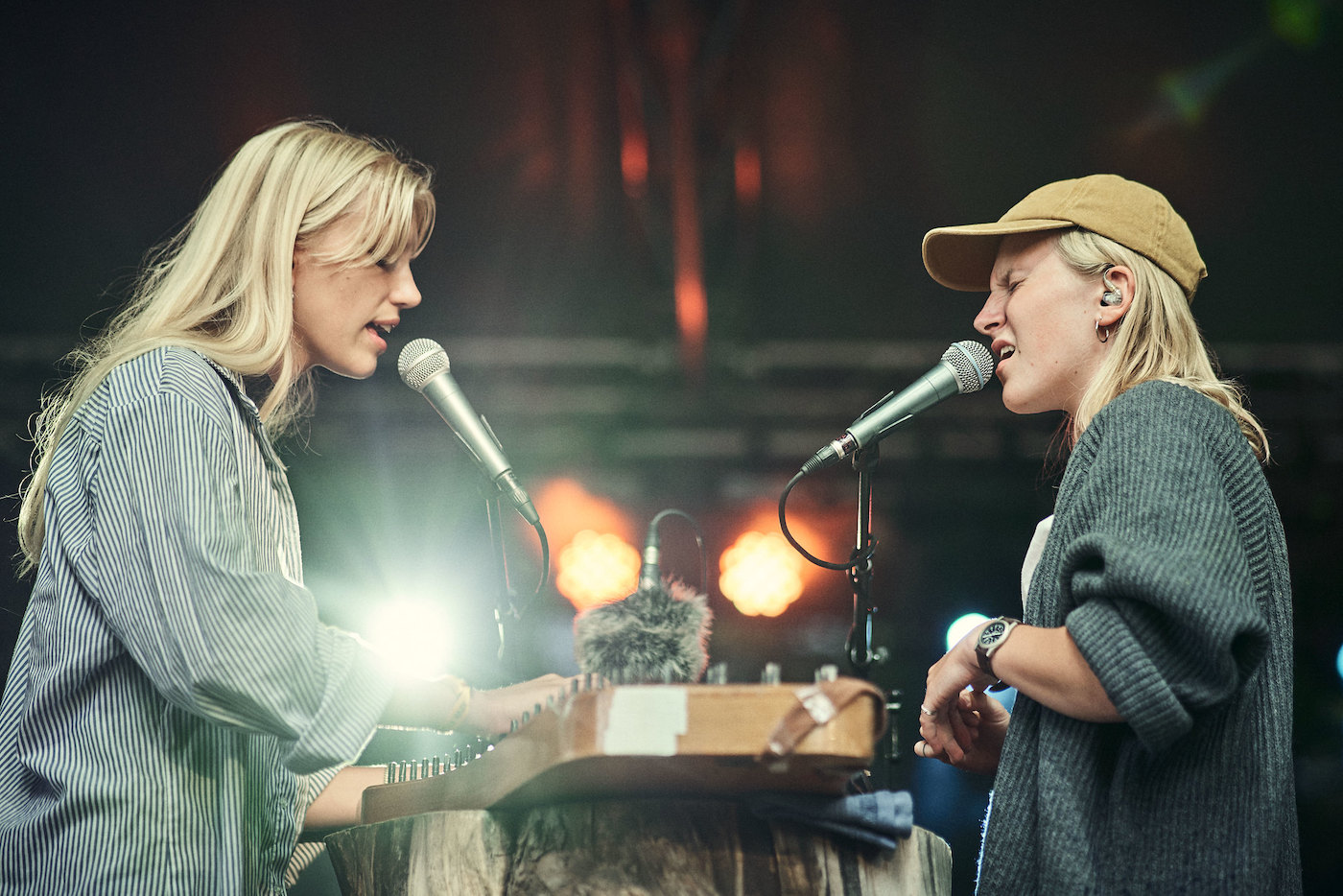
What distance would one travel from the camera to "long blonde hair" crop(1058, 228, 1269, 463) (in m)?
1.79

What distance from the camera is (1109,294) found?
6.17 ft

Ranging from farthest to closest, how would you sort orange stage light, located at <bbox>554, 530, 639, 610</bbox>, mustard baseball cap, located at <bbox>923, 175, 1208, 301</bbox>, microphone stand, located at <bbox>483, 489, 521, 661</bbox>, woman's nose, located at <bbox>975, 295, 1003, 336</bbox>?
orange stage light, located at <bbox>554, 530, 639, 610</bbox> < microphone stand, located at <bbox>483, 489, 521, 661</bbox> < woman's nose, located at <bbox>975, 295, 1003, 336</bbox> < mustard baseball cap, located at <bbox>923, 175, 1208, 301</bbox>

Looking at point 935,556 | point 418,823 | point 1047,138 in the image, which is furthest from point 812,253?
point 418,823

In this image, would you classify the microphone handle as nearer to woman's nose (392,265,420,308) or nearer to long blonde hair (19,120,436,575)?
woman's nose (392,265,420,308)

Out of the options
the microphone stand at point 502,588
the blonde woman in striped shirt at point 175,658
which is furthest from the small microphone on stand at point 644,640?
the microphone stand at point 502,588

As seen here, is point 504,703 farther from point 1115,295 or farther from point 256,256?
point 1115,295

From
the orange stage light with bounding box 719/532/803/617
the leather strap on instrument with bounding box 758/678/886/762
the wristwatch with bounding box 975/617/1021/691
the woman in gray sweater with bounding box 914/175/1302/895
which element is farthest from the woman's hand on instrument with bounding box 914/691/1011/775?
the orange stage light with bounding box 719/532/803/617

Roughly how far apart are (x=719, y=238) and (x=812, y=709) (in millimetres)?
3922

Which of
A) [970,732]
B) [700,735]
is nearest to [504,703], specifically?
[700,735]

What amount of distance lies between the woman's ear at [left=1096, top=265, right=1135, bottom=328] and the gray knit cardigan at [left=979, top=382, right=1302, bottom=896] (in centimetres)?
28

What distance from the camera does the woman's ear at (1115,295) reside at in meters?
1.86

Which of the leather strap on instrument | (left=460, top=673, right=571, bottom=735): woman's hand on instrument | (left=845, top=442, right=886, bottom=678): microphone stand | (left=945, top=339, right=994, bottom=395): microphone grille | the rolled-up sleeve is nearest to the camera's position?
the leather strap on instrument

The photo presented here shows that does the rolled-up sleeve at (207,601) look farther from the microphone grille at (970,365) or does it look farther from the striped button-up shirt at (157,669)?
the microphone grille at (970,365)

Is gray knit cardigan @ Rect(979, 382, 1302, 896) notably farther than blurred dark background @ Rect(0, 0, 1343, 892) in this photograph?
No
